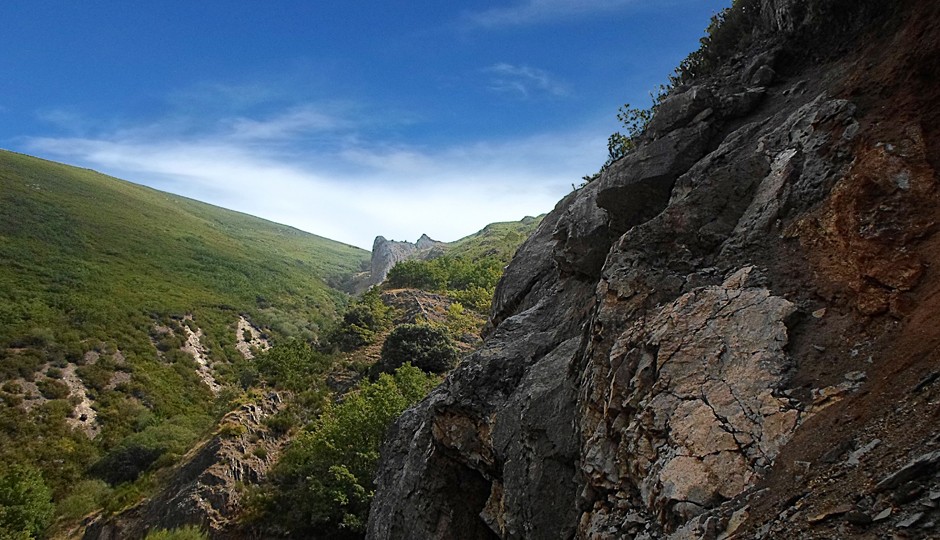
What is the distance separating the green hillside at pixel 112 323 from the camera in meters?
45.2

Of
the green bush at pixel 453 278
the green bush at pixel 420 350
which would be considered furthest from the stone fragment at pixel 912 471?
the green bush at pixel 453 278

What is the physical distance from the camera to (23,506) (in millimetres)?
33062

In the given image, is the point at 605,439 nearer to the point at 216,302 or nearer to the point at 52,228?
the point at 216,302

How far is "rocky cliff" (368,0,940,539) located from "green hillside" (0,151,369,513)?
121 ft

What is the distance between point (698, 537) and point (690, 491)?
2.60 feet

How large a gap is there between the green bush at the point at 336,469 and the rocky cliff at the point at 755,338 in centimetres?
1409

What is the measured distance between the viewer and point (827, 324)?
8.20 m

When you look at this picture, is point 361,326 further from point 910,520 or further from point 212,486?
point 910,520

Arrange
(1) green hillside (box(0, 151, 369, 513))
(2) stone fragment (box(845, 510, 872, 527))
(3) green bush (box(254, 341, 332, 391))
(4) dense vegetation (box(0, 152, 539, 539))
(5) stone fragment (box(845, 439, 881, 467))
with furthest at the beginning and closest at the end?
1. (1) green hillside (box(0, 151, 369, 513))
2. (3) green bush (box(254, 341, 332, 391))
3. (4) dense vegetation (box(0, 152, 539, 539))
4. (5) stone fragment (box(845, 439, 881, 467))
5. (2) stone fragment (box(845, 510, 872, 527))

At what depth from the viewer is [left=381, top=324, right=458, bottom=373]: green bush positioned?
42625 millimetres

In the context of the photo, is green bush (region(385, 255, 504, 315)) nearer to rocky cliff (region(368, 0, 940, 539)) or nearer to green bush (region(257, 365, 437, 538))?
green bush (region(257, 365, 437, 538))

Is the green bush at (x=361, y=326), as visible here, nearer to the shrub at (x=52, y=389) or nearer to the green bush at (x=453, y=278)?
the green bush at (x=453, y=278)

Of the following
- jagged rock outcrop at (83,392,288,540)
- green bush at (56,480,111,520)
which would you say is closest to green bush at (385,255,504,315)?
jagged rock outcrop at (83,392,288,540)

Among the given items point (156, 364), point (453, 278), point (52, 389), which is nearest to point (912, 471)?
point (52, 389)
